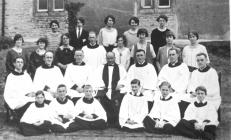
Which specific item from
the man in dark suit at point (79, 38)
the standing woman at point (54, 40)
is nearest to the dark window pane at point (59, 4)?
the standing woman at point (54, 40)

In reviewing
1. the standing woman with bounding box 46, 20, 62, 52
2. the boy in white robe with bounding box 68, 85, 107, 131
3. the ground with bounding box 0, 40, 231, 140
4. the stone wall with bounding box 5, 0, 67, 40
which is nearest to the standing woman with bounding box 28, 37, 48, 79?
the standing woman with bounding box 46, 20, 62, 52

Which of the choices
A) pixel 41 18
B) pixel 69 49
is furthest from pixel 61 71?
pixel 41 18

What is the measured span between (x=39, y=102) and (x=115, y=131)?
4.02 feet

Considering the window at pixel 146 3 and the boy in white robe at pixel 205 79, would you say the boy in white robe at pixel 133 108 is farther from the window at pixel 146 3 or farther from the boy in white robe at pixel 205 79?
the window at pixel 146 3

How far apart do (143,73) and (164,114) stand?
798 mm

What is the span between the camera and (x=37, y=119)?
18.2 feet

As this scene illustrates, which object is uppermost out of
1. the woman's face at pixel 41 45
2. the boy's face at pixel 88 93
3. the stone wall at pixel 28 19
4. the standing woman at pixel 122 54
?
the stone wall at pixel 28 19

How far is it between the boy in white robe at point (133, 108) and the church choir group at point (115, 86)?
0.01m

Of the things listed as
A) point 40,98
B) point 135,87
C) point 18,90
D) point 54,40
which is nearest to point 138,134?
point 135,87

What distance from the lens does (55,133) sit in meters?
5.48

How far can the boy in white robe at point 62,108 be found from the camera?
5.61 metres

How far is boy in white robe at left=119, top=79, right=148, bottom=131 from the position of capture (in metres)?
5.51

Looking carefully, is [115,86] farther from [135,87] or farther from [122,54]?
[122,54]

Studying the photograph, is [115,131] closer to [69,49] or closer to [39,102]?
[39,102]
